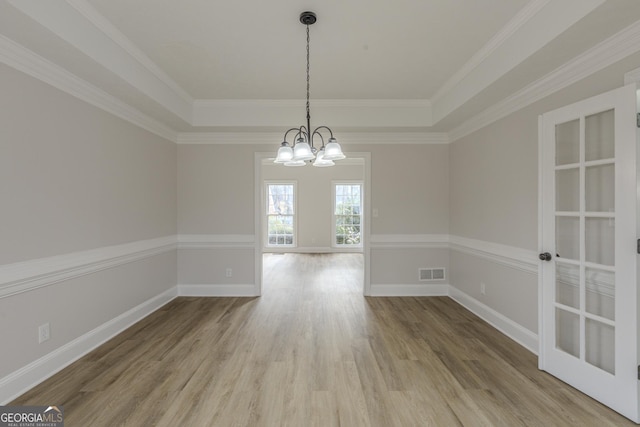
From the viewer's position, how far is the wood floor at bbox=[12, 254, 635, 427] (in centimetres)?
195

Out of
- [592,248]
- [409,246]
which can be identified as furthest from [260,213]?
[592,248]

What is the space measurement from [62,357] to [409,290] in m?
4.06

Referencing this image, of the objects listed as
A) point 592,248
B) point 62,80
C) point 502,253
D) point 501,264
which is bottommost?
point 501,264

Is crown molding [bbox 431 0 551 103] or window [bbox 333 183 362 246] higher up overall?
crown molding [bbox 431 0 551 103]

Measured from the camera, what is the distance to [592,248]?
2.17m

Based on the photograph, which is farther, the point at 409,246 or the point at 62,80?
the point at 409,246

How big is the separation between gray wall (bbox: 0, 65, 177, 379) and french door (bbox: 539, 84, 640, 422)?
156 inches

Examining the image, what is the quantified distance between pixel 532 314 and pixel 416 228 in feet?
6.44

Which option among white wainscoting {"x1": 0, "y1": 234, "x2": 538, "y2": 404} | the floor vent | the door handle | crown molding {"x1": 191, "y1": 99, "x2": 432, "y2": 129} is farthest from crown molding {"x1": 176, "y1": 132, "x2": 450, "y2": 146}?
the door handle

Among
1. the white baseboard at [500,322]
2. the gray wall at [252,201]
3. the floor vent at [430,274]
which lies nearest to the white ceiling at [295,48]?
the gray wall at [252,201]

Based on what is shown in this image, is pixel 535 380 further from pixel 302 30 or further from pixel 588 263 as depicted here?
pixel 302 30

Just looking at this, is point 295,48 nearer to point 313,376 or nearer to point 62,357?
point 313,376

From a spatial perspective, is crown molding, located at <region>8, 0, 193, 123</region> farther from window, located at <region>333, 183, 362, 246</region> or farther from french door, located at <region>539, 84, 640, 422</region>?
window, located at <region>333, 183, 362, 246</region>

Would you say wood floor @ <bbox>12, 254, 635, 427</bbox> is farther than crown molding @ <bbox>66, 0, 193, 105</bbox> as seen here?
No
